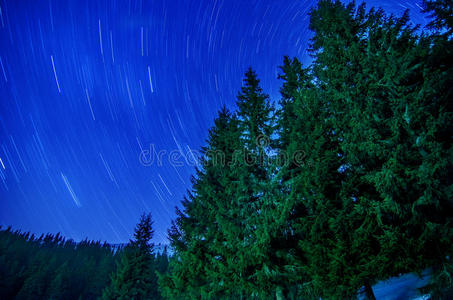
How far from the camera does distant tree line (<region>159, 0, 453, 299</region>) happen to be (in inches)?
254

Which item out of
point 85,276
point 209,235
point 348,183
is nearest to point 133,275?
point 209,235

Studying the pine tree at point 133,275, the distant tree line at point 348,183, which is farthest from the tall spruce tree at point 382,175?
the pine tree at point 133,275

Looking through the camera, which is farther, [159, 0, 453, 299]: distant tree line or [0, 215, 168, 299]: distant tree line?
[0, 215, 168, 299]: distant tree line

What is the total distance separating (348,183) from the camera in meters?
7.73

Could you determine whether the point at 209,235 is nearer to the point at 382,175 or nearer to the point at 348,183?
the point at 348,183

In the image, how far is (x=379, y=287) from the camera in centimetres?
1123

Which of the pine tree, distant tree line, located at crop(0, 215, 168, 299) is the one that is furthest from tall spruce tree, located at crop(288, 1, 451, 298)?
the pine tree

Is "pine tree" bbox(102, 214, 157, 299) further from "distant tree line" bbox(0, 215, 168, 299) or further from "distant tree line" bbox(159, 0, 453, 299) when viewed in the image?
"distant tree line" bbox(159, 0, 453, 299)

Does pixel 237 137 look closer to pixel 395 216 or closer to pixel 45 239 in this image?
pixel 395 216

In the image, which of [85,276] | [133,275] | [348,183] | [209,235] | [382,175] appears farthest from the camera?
[85,276]

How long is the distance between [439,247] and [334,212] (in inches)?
128

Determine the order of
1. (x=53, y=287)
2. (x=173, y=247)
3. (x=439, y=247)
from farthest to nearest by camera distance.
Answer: (x=53, y=287) → (x=173, y=247) → (x=439, y=247)

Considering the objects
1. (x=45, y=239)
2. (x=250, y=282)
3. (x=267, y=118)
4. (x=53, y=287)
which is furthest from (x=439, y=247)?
(x=45, y=239)

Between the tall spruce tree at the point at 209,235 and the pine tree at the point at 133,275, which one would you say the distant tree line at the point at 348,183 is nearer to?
the tall spruce tree at the point at 209,235
